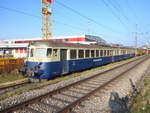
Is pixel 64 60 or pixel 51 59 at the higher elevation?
pixel 51 59

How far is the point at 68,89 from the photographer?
30.2 feet

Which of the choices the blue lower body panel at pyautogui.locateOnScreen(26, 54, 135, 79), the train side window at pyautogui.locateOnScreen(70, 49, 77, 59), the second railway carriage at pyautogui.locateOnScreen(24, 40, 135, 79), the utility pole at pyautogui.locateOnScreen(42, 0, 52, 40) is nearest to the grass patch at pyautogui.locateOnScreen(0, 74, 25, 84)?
the second railway carriage at pyautogui.locateOnScreen(24, 40, 135, 79)

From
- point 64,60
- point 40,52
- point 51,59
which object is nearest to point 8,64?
point 40,52

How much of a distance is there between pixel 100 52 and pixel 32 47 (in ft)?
34.2

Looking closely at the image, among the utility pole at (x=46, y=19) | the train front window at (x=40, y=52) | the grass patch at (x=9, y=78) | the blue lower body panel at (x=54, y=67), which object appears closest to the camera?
the blue lower body panel at (x=54, y=67)

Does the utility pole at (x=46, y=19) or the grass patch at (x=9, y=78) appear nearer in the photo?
the grass patch at (x=9, y=78)

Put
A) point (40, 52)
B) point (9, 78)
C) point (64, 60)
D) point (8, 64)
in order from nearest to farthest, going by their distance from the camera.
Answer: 1. point (40, 52)
2. point (64, 60)
3. point (9, 78)
4. point (8, 64)

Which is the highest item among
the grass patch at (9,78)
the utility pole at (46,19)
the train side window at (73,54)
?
the utility pole at (46,19)

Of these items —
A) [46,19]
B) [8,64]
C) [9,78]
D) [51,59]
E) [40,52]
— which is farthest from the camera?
[46,19]

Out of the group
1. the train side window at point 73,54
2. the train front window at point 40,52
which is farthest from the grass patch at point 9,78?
the train side window at point 73,54

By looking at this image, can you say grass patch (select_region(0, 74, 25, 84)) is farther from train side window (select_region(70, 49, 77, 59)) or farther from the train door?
train side window (select_region(70, 49, 77, 59))

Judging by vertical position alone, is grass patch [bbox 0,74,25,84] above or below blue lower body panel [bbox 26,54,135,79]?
below

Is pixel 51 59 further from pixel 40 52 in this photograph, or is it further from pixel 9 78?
pixel 9 78

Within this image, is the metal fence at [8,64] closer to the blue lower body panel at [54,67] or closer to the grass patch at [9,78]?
the grass patch at [9,78]
